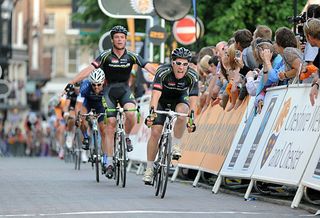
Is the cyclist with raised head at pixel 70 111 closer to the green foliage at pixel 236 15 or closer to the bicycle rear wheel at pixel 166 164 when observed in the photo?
the green foliage at pixel 236 15

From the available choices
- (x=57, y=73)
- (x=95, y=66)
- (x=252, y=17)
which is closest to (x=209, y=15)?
(x=252, y=17)

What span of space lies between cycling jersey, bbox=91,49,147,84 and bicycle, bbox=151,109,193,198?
2.29m

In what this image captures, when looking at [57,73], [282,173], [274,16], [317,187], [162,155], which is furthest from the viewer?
[57,73]

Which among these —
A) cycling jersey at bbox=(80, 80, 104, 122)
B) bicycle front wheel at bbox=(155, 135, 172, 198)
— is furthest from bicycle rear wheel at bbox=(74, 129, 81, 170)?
bicycle front wheel at bbox=(155, 135, 172, 198)

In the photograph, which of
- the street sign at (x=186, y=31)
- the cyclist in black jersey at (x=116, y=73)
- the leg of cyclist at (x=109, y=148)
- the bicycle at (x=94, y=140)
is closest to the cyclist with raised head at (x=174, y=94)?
the cyclist in black jersey at (x=116, y=73)

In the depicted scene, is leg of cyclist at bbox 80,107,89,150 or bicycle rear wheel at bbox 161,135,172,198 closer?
bicycle rear wheel at bbox 161,135,172,198

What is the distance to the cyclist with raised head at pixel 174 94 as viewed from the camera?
15641 mm

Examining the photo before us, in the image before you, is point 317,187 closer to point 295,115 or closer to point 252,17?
point 295,115

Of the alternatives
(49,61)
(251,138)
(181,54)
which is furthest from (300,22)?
(49,61)

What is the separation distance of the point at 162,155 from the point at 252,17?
982 inches

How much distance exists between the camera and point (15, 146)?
→ 61875 millimetres

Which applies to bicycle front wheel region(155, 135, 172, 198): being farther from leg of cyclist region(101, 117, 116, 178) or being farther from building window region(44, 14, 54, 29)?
building window region(44, 14, 54, 29)

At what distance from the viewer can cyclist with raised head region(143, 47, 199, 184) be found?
15.6 m

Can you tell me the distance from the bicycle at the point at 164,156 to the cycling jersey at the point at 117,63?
7.52 feet
